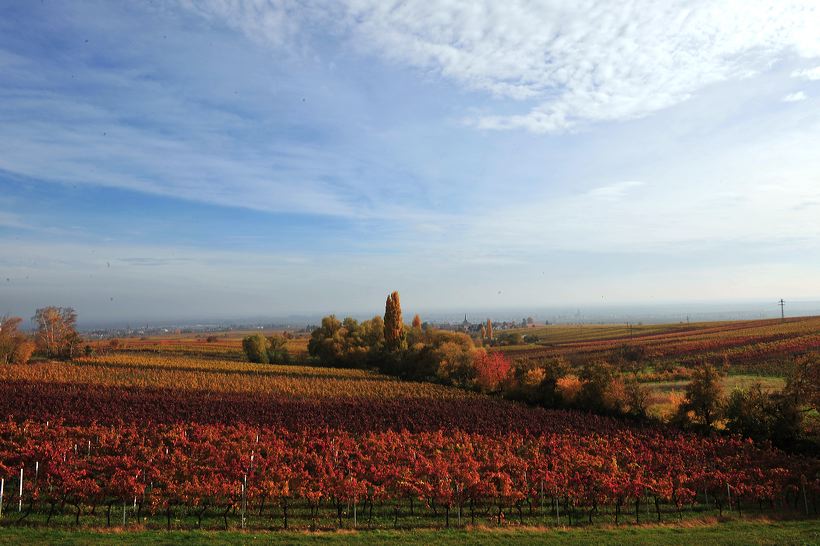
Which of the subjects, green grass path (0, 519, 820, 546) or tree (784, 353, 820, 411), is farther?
tree (784, 353, 820, 411)

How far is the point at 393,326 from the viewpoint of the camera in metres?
61.6

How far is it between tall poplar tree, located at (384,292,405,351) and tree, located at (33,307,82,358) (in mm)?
36624

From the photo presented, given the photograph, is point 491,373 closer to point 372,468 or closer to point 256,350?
point 372,468

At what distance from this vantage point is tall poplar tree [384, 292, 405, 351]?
6119cm

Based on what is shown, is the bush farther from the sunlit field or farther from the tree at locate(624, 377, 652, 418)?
the tree at locate(624, 377, 652, 418)

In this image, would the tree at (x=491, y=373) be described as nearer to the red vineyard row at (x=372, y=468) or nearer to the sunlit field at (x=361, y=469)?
the sunlit field at (x=361, y=469)

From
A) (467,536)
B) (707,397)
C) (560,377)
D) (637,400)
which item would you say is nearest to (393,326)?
(560,377)

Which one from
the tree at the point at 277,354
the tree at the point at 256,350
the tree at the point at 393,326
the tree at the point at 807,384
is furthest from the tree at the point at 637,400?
the tree at the point at 277,354

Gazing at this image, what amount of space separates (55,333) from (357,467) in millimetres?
60590

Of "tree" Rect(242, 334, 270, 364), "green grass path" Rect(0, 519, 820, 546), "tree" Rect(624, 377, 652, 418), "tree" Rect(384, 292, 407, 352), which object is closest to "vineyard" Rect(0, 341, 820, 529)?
"green grass path" Rect(0, 519, 820, 546)

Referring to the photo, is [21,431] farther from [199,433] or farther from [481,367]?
[481,367]

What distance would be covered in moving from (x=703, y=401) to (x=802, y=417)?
4.34m

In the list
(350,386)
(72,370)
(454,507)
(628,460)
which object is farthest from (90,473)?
(72,370)

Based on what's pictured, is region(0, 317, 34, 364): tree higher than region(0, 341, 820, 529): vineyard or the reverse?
higher
